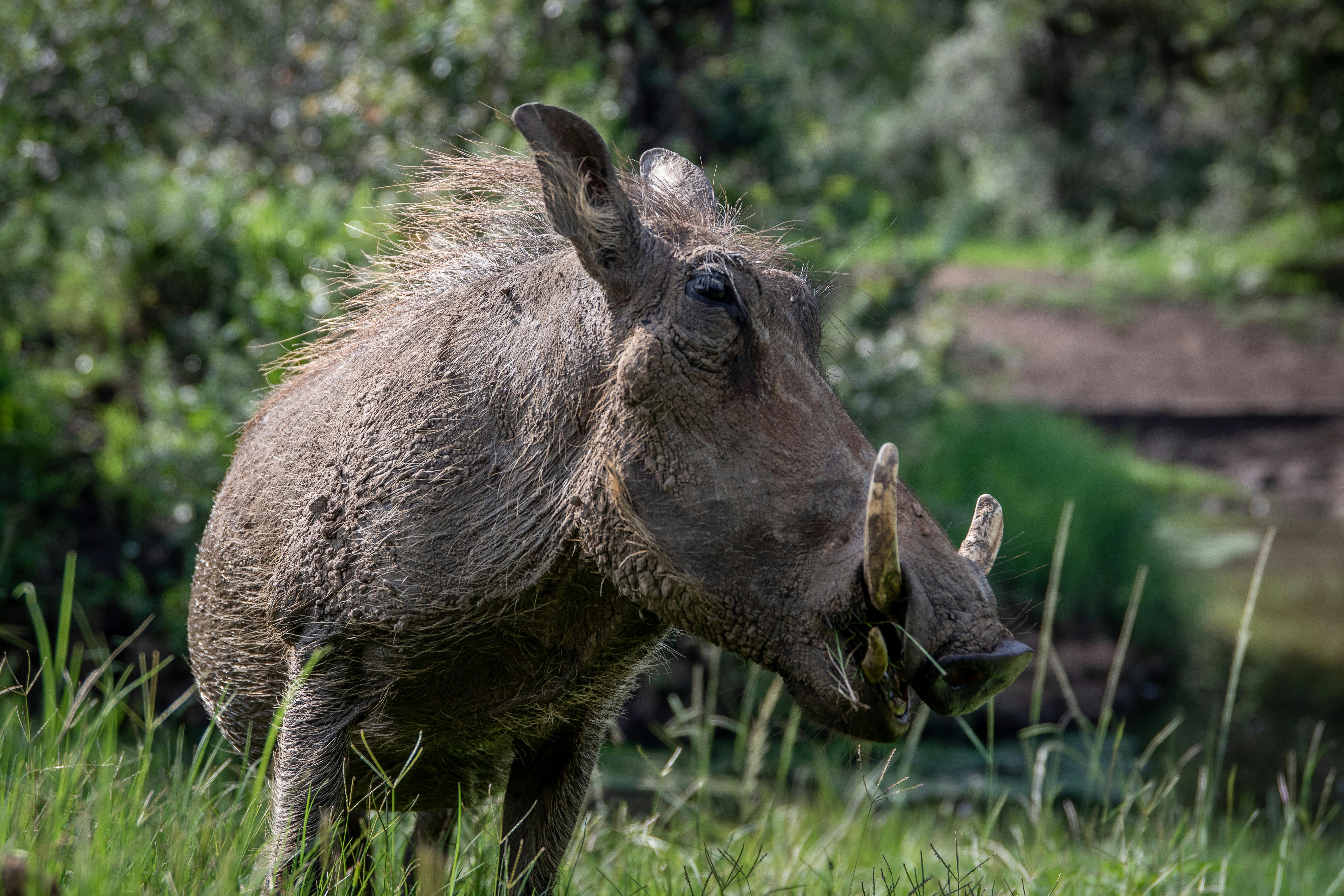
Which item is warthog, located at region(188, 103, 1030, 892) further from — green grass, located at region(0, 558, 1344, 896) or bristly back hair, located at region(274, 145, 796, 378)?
green grass, located at region(0, 558, 1344, 896)

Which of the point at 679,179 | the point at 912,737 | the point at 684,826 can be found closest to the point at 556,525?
the point at 679,179

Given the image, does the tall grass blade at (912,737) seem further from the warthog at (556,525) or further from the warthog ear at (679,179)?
the warthog ear at (679,179)

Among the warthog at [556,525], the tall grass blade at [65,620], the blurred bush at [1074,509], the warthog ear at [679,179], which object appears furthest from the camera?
the blurred bush at [1074,509]

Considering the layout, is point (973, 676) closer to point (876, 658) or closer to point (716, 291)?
point (876, 658)

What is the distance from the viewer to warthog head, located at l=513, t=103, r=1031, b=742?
162 centimetres

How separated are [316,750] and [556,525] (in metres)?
0.59

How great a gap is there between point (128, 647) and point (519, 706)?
3.85 meters

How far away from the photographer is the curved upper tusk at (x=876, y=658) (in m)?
1.61

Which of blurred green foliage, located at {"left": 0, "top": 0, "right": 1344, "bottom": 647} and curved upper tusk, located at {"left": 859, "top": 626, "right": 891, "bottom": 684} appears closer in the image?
curved upper tusk, located at {"left": 859, "top": 626, "right": 891, "bottom": 684}

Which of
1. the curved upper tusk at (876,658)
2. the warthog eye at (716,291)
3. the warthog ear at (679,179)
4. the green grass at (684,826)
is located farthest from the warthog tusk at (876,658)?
the warthog ear at (679,179)

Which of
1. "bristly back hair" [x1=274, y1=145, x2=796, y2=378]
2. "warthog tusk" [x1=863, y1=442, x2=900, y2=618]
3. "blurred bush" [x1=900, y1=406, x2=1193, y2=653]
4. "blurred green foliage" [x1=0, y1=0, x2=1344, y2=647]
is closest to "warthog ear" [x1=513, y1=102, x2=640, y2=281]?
"bristly back hair" [x1=274, y1=145, x2=796, y2=378]

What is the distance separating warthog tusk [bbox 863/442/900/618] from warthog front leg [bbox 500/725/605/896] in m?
0.87

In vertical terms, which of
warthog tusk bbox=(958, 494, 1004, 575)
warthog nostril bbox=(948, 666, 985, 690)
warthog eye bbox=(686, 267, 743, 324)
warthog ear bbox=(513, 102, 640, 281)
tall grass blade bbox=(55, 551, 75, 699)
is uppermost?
warthog ear bbox=(513, 102, 640, 281)

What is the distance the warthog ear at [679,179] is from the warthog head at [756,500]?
21 cm
